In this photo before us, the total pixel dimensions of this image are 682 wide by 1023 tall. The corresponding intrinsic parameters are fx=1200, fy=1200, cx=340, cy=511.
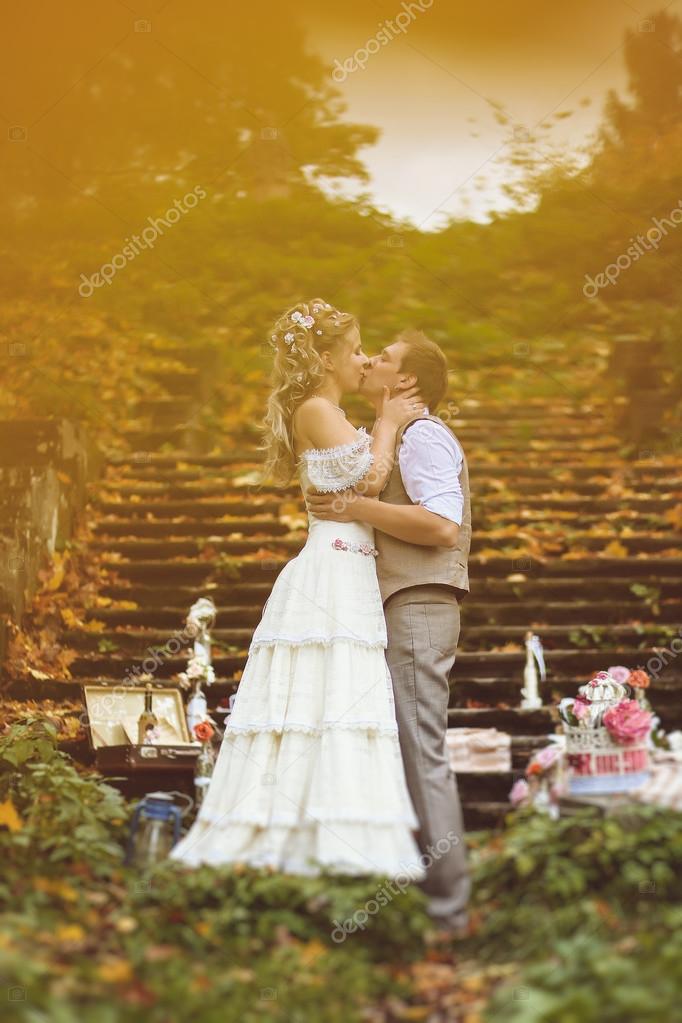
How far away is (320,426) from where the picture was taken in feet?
12.6

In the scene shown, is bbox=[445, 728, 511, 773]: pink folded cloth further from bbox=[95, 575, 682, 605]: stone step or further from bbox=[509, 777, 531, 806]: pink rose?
bbox=[95, 575, 682, 605]: stone step

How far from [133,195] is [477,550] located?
12.9 feet

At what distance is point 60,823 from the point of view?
386 cm

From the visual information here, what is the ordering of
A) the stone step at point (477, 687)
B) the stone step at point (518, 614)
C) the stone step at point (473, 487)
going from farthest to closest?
the stone step at point (473, 487) → the stone step at point (518, 614) → the stone step at point (477, 687)

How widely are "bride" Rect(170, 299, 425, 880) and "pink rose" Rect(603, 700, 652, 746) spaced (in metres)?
0.69

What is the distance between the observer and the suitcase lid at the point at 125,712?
4926 mm

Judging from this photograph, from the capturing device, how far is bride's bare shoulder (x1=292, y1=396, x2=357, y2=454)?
3816mm

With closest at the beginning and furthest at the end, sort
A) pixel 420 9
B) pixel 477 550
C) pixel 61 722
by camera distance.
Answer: pixel 61 722, pixel 477 550, pixel 420 9

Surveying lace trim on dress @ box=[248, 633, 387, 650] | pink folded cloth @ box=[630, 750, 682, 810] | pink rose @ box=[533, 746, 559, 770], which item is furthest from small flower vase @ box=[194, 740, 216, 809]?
pink folded cloth @ box=[630, 750, 682, 810]

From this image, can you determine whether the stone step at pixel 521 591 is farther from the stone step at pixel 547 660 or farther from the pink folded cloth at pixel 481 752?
the pink folded cloth at pixel 481 752

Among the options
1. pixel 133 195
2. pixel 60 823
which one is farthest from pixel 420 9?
pixel 60 823

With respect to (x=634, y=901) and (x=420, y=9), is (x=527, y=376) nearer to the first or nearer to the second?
(x=420, y=9)

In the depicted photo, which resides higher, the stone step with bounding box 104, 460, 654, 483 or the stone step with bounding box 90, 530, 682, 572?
the stone step with bounding box 104, 460, 654, 483

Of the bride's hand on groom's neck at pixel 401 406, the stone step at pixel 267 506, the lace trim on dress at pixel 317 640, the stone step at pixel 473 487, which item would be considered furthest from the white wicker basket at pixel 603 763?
the stone step at pixel 473 487
